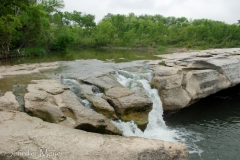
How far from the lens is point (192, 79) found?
40.7 feet

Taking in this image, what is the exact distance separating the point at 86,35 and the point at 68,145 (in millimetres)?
55853

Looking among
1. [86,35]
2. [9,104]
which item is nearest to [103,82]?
[9,104]

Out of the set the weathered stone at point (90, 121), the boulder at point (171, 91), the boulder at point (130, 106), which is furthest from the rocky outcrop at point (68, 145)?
the boulder at point (171, 91)

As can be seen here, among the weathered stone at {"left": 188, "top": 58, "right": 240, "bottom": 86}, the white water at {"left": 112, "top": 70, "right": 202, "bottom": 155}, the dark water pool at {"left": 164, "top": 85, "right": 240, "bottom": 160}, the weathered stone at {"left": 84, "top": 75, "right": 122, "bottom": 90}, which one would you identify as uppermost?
the weathered stone at {"left": 188, "top": 58, "right": 240, "bottom": 86}

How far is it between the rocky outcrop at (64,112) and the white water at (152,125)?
103 cm

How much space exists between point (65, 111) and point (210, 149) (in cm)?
507

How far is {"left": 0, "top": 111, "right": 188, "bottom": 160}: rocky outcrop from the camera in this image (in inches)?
189

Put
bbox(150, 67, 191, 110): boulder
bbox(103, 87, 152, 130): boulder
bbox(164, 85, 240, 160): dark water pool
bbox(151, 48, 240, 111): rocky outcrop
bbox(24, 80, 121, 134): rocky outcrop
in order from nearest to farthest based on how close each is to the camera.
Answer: bbox(24, 80, 121, 134): rocky outcrop < bbox(164, 85, 240, 160): dark water pool < bbox(103, 87, 152, 130): boulder < bbox(150, 67, 191, 110): boulder < bbox(151, 48, 240, 111): rocky outcrop

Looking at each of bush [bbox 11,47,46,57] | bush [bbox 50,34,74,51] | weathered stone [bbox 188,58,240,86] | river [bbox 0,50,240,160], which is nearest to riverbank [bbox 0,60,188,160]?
river [bbox 0,50,240,160]

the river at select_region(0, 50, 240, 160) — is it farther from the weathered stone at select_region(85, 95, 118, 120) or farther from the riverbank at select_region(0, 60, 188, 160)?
the riverbank at select_region(0, 60, 188, 160)

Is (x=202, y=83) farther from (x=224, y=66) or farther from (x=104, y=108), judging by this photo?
(x=104, y=108)

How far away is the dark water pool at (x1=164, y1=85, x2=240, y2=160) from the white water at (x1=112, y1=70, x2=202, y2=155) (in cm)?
28

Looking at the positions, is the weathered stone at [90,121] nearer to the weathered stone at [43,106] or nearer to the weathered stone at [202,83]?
the weathered stone at [43,106]

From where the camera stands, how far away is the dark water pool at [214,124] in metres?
7.98
